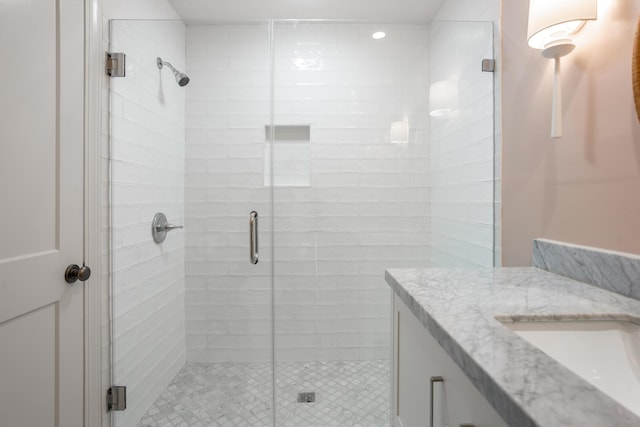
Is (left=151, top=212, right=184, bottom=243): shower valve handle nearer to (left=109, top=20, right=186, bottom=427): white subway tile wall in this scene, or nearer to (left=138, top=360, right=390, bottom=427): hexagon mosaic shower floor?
(left=109, top=20, right=186, bottom=427): white subway tile wall

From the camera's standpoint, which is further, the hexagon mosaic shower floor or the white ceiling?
the white ceiling

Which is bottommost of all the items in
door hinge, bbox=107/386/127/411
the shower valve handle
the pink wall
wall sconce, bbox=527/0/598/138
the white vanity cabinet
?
door hinge, bbox=107/386/127/411

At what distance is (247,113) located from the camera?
1917 mm

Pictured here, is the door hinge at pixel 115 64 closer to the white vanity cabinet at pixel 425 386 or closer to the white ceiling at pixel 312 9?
the white ceiling at pixel 312 9

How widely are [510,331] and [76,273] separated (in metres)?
1.47

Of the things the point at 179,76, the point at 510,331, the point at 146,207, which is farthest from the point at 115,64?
the point at 510,331

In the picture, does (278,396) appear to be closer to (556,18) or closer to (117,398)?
(117,398)

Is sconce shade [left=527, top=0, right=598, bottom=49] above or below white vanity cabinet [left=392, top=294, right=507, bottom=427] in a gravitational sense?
above

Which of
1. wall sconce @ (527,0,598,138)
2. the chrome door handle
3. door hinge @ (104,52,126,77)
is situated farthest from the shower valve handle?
wall sconce @ (527,0,598,138)

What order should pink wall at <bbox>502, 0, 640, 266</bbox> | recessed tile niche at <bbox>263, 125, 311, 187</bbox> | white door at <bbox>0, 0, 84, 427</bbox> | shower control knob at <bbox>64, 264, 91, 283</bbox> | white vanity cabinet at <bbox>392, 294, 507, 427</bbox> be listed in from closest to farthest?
white vanity cabinet at <bbox>392, 294, 507, 427</bbox> → pink wall at <bbox>502, 0, 640, 266</bbox> → white door at <bbox>0, 0, 84, 427</bbox> → shower control knob at <bbox>64, 264, 91, 283</bbox> → recessed tile niche at <bbox>263, 125, 311, 187</bbox>

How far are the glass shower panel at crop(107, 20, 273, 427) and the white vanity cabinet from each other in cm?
100

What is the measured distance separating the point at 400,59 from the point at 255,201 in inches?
48.7

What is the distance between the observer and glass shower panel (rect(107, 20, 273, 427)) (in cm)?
166

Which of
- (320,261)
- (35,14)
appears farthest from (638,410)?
(35,14)
